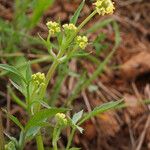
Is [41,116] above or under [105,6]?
under

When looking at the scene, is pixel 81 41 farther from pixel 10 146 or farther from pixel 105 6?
pixel 10 146

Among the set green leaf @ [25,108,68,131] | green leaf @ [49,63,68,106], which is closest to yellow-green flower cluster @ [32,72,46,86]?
green leaf @ [25,108,68,131]

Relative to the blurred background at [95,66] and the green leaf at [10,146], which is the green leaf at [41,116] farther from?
the blurred background at [95,66]

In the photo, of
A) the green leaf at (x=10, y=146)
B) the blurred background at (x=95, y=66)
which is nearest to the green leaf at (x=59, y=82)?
the blurred background at (x=95, y=66)

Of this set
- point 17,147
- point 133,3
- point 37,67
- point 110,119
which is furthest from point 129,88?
point 17,147

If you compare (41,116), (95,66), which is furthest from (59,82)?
(41,116)

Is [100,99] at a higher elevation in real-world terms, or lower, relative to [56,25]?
lower

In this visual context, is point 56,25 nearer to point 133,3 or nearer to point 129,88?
point 129,88

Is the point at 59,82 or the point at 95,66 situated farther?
the point at 95,66

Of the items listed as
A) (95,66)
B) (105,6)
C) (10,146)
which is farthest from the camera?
(95,66)
